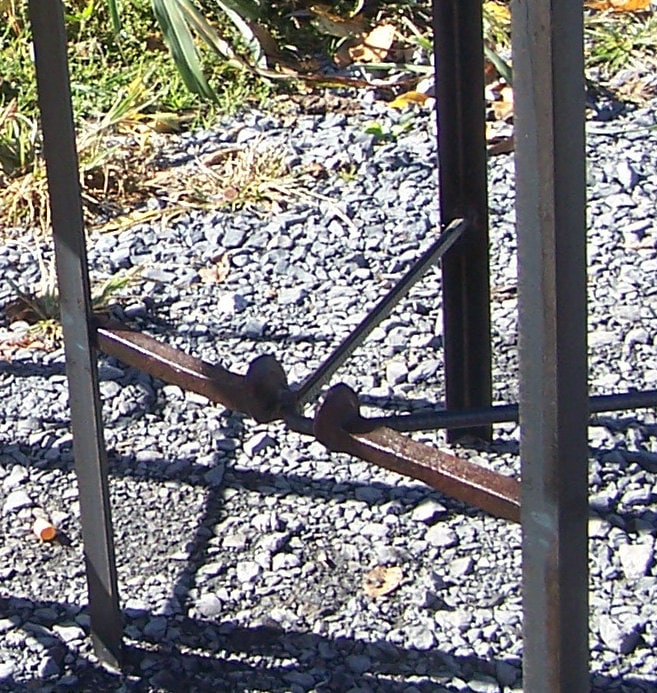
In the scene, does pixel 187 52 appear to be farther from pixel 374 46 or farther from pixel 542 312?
pixel 542 312

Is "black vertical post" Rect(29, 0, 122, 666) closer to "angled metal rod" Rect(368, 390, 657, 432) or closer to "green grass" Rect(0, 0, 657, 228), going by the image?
"angled metal rod" Rect(368, 390, 657, 432)

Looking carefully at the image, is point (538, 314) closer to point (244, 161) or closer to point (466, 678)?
point (466, 678)

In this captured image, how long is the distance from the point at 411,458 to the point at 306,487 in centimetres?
88

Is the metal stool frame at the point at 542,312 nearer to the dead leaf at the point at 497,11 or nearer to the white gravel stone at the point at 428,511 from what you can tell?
Result: the white gravel stone at the point at 428,511

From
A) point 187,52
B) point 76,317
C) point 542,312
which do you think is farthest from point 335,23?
point 542,312

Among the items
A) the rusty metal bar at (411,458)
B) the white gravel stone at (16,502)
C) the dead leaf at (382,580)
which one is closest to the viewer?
the rusty metal bar at (411,458)

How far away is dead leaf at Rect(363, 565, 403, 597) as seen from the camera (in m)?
2.13

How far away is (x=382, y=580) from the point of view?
Answer: 2.16m

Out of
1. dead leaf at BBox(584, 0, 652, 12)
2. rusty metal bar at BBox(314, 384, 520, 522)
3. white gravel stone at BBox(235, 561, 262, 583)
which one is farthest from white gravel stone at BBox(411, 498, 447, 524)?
dead leaf at BBox(584, 0, 652, 12)

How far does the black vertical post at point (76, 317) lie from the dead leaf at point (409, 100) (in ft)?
6.63

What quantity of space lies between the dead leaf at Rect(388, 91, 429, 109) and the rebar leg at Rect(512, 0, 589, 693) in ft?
8.26

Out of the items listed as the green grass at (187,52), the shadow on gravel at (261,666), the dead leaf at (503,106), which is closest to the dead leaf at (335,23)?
the green grass at (187,52)

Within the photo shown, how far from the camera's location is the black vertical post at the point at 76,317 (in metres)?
1.73

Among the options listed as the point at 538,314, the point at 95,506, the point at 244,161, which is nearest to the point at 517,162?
the point at 538,314
